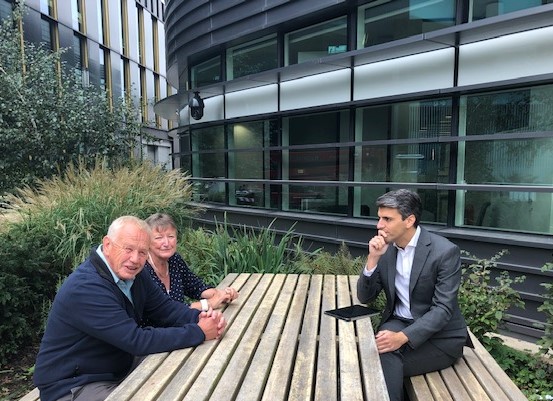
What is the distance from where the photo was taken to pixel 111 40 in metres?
20.8

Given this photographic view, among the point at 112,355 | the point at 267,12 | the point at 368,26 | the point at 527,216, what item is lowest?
the point at 112,355

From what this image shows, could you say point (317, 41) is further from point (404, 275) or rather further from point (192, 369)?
point (192, 369)

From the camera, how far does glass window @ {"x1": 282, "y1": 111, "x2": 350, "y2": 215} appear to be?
22.0 ft

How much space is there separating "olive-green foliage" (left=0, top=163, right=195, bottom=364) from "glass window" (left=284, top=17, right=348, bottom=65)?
9.98 ft

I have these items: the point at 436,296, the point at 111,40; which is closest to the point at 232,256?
the point at 436,296

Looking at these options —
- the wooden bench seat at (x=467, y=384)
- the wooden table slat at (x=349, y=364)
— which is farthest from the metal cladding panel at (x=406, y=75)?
the wooden table slat at (x=349, y=364)

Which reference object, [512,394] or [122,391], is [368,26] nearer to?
[512,394]

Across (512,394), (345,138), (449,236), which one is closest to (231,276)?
(512,394)

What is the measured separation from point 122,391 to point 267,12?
6.84 meters

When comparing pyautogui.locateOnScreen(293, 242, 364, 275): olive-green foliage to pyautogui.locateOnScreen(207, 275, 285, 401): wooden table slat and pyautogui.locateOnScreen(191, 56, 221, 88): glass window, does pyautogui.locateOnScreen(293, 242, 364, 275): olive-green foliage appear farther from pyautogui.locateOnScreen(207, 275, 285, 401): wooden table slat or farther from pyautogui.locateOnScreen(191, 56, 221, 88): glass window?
pyautogui.locateOnScreen(191, 56, 221, 88): glass window

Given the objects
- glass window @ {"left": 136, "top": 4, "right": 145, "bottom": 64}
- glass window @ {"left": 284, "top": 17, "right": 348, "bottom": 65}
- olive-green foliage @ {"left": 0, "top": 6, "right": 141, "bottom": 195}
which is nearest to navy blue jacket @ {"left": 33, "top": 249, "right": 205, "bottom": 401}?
olive-green foliage @ {"left": 0, "top": 6, "right": 141, "bottom": 195}

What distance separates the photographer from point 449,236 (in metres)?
5.22

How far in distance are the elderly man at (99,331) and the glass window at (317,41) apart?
18.3ft

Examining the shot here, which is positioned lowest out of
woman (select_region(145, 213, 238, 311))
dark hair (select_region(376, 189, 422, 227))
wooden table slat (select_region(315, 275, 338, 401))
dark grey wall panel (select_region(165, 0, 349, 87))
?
wooden table slat (select_region(315, 275, 338, 401))
